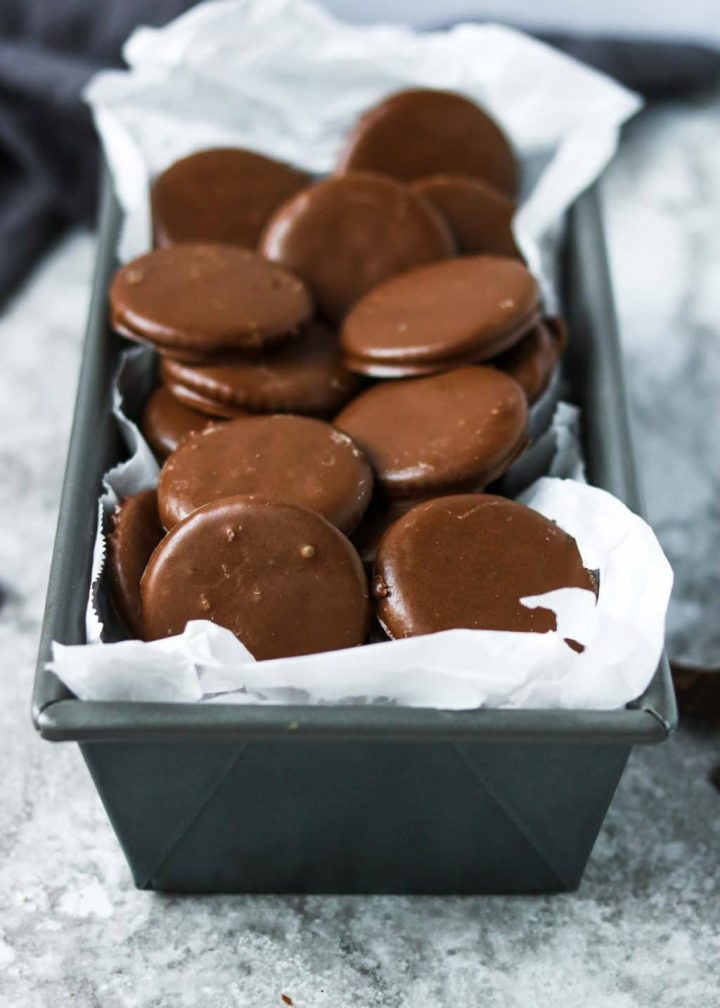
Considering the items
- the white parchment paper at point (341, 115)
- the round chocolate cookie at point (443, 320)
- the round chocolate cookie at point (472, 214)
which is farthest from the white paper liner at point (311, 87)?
the round chocolate cookie at point (443, 320)

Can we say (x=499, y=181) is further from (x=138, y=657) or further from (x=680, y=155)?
(x=138, y=657)

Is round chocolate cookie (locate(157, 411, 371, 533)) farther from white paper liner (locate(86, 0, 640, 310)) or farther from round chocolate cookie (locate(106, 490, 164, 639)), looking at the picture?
white paper liner (locate(86, 0, 640, 310))

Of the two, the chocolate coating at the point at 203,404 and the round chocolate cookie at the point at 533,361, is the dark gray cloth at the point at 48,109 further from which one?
the round chocolate cookie at the point at 533,361

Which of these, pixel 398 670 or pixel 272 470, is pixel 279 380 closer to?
pixel 272 470

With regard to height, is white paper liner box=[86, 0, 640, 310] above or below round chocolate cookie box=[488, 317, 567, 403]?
above

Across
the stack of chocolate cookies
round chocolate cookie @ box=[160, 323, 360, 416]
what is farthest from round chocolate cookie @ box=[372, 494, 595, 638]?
round chocolate cookie @ box=[160, 323, 360, 416]

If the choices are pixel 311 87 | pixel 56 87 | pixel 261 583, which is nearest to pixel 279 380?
pixel 261 583
